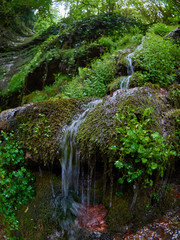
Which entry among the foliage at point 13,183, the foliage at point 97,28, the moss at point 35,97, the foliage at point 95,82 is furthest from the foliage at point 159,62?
the foliage at point 97,28

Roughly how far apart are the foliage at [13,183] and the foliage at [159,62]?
10.6 ft

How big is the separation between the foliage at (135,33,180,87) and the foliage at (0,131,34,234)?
3.24 metres

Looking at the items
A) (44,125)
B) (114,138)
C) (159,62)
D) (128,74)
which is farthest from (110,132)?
(128,74)

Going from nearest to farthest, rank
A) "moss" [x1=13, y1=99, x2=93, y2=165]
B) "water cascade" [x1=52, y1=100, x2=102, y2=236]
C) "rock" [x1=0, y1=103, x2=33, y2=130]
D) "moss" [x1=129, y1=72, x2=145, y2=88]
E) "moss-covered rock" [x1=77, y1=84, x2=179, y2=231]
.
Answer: "moss-covered rock" [x1=77, y1=84, x2=179, y2=231] < "water cascade" [x1=52, y1=100, x2=102, y2=236] < "moss" [x1=13, y1=99, x2=93, y2=165] < "rock" [x1=0, y1=103, x2=33, y2=130] < "moss" [x1=129, y1=72, x2=145, y2=88]

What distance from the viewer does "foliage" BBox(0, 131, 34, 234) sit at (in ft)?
10.5

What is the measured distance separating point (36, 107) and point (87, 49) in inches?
185

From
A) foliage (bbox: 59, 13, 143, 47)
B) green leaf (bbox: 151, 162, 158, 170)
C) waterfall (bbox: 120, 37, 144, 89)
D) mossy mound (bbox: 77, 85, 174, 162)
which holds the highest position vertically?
foliage (bbox: 59, 13, 143, 47)

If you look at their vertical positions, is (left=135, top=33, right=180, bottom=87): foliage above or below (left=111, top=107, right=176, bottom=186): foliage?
above

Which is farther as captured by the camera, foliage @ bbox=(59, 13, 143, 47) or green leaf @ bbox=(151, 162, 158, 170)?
foliage @ bbox=(59, 13, 143, 47)

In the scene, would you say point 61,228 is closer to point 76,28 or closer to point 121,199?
point 121,199

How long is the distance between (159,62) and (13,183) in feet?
13.6

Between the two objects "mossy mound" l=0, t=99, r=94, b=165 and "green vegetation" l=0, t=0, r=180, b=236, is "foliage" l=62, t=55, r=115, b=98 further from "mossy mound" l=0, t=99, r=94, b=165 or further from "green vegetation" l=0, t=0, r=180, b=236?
"mossy mound" l=0, t=99, r=94, b=165

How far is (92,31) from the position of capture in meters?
8.80

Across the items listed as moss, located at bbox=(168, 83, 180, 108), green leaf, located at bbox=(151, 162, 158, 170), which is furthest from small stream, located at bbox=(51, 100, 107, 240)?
moss, located at bbox=(168, 83, 180, 108)
